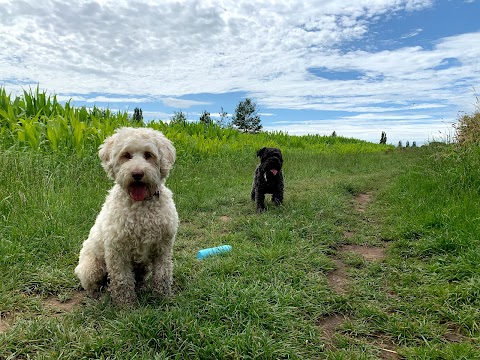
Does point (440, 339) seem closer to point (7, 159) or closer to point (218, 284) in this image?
point (218, 284)

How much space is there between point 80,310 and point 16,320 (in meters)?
0.47

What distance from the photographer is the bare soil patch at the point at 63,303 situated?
3215 mm

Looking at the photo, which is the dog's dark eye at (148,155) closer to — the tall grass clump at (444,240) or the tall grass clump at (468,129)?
the tall grass clump at (444,240)

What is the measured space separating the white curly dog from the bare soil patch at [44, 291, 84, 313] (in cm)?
17

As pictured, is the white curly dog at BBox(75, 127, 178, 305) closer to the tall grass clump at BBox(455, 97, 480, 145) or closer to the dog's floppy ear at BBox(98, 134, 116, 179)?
the dog's floppy ear at BBox(98, 134, 116, 179)

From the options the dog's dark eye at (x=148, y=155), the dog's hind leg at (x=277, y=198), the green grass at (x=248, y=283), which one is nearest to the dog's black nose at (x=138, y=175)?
the dog's dark eye at (x=148, y=155)

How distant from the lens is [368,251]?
467 centimetres

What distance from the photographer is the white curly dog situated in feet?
10.1

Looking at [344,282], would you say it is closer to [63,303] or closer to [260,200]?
[63,303]

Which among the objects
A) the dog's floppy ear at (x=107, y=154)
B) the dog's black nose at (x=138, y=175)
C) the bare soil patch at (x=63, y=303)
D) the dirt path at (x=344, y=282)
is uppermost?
the dog's floppy ear at (x=107, y=154)

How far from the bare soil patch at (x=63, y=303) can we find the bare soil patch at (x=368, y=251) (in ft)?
10.4

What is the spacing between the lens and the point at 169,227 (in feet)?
10.6

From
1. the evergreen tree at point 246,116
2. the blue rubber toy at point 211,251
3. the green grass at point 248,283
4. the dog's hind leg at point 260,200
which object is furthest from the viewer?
the evergreen tree at point 246,116

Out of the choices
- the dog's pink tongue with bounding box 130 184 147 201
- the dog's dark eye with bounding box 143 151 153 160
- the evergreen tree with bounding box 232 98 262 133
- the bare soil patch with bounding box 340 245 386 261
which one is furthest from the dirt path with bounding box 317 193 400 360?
the evergreen tree with bounding box 232 98 262 133
